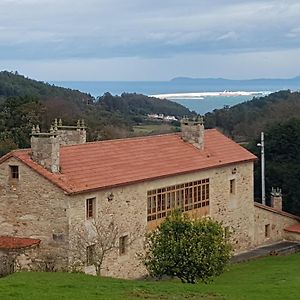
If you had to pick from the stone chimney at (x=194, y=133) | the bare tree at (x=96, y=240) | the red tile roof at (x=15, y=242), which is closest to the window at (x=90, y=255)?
the bare tree at (x=96, y=240)

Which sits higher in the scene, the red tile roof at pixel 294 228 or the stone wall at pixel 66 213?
the stone wall at pixel 66 213

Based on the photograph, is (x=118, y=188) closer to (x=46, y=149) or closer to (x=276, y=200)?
(x=46, y=149)

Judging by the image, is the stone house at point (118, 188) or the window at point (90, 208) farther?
the window at point (90, 208)

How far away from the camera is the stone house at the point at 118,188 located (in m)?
31.0

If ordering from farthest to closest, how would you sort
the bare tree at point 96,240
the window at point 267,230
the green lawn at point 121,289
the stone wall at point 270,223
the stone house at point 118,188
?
the window at point 267,230
the stone wall at point 270,223
the bare tree at point 96,240
the stone house at point 118,188
the green lawn at point 121,289

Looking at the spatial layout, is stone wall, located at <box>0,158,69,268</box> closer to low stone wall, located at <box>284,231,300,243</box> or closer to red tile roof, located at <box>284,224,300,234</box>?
red tile roof, located at <box>284,224,300,234</box>

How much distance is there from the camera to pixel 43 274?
27500 millimetres

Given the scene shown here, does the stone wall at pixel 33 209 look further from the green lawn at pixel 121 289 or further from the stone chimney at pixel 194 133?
the stone chimney at pixel 194 133

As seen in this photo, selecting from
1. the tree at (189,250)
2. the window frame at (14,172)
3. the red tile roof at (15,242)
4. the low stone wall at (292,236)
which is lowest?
the low stone wall at (292,236)

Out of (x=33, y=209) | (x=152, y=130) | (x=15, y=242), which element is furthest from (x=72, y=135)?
(x=152, y=130)

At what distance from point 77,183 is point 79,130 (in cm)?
898

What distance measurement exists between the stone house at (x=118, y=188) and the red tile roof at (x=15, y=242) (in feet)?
0.81

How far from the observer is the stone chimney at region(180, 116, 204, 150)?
4119 cm

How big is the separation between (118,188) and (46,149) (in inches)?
156
